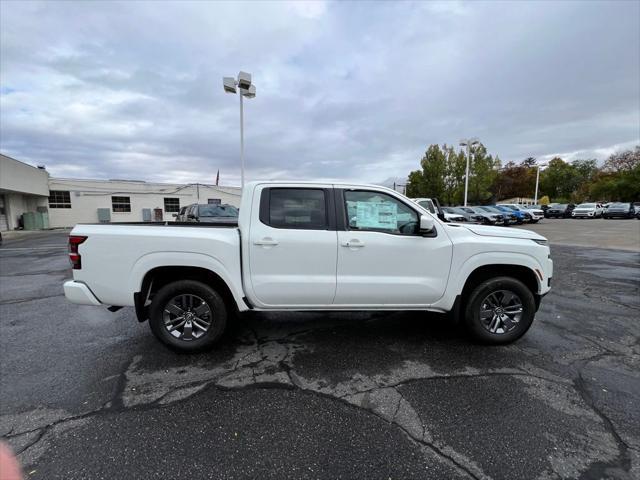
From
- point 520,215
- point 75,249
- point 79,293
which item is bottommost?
point 79,293

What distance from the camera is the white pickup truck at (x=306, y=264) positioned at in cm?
344

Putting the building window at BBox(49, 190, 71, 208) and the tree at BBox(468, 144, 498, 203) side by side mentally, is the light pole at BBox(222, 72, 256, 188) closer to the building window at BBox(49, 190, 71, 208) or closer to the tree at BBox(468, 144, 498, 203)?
the building window at BBox(49, 190, 71, 208)

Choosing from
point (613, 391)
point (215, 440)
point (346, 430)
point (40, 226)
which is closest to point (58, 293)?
point (215, 440)

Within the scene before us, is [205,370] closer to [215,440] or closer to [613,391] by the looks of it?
[215,440]

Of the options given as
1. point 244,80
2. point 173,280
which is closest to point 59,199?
point 244,80

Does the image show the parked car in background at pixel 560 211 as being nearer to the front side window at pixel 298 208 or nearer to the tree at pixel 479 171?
the tree at pixel 479 171

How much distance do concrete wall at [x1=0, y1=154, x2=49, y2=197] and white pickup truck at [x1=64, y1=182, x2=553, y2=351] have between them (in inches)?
980

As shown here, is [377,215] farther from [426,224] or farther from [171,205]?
[171,205]

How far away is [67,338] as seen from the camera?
4172 millimetres

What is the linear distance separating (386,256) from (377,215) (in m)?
0.49

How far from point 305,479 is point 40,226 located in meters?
34.0

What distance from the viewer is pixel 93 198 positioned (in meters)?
31.0

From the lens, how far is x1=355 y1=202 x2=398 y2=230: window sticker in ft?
12.1

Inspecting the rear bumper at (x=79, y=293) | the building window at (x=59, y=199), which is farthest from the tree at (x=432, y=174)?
the rear bumper at (x=79, y=293)
